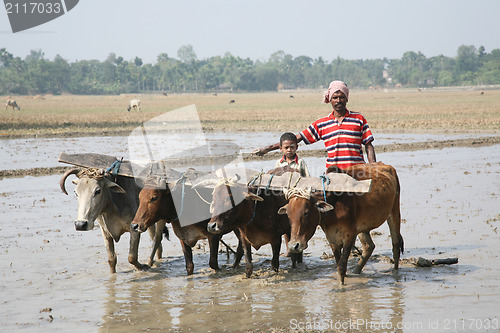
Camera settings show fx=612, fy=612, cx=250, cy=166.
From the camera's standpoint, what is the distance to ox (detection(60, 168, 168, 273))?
7.48 metres

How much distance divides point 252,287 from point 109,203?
2.14m

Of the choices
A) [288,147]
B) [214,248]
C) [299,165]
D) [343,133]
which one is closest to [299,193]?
[299,165]

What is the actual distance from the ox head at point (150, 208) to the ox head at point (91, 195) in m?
0.63

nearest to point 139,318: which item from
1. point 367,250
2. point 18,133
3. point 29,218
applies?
point 367,250

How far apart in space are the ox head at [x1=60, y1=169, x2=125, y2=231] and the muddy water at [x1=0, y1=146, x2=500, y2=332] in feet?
2.75

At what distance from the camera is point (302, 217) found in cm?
634

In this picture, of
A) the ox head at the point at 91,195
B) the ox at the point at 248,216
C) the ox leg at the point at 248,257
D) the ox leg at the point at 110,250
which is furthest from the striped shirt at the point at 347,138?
the ox leg at the point at 110,250

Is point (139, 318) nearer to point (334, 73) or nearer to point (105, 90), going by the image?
point (105, 90)

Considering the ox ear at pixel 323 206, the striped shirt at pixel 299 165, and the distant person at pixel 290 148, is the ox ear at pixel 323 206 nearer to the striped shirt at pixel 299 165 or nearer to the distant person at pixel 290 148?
the striped shirt at pixel 299 165

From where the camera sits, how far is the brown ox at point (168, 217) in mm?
7113

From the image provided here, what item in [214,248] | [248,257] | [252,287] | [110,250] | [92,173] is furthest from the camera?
[110,250]

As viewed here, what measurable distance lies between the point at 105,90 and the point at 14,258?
142 m

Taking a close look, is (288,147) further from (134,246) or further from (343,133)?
(134,246)

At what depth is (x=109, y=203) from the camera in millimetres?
7812
